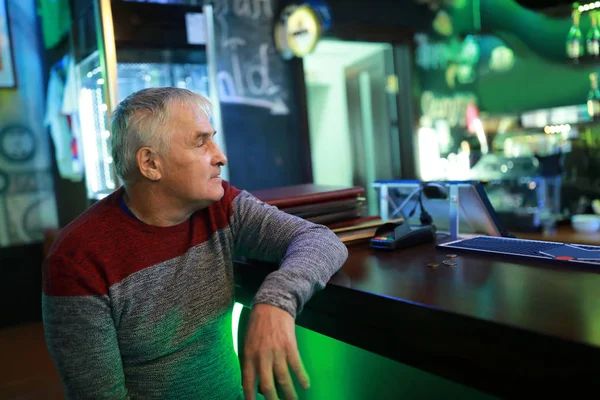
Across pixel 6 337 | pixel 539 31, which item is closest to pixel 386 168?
pixel 539 31

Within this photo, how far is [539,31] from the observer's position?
4.31 m

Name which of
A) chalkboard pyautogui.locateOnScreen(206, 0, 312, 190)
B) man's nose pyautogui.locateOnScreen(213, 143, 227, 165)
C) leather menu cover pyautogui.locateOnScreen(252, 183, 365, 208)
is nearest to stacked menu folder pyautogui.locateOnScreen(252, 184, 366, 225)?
leather menu cover pyautogui.locateOnScreen(252, 183, 365, 208)

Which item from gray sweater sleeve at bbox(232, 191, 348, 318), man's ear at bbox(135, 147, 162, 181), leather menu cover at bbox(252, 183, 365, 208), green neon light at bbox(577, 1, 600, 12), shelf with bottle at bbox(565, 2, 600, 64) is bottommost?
gray sweater sleeve at bbox(232, 191, 348, 318)

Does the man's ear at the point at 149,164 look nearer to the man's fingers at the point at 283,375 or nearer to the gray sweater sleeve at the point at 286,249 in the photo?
the gray sweater sleeve at the point at 286,249

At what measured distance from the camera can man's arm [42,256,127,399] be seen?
1.04 meters

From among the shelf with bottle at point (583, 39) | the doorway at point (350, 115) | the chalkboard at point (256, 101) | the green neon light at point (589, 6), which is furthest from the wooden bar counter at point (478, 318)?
the doorway at point (350, 115)

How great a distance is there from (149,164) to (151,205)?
0.33 feet

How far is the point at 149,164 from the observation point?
1187 millimetres

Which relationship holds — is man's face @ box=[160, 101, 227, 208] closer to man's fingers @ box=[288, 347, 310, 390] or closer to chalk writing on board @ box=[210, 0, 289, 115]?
man's fingers @ box=[288, 347, 310, 390]

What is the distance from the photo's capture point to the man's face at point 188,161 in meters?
1.18

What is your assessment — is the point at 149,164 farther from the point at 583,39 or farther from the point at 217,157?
the point at 583,39

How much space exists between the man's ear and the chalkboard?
106 inches

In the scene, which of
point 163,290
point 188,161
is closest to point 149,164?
point 188,161

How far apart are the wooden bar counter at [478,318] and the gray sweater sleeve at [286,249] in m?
0.05
